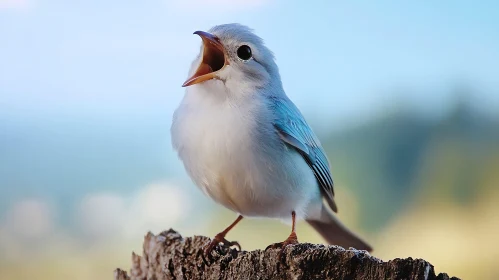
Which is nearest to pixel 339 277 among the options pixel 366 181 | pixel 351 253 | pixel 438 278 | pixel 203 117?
pixel 351 253

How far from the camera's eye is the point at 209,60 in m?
2.53

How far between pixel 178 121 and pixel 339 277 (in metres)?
0.82

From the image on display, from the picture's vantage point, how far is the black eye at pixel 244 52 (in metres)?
2.51

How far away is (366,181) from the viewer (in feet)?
12.9

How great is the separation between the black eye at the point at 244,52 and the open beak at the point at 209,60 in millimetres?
58

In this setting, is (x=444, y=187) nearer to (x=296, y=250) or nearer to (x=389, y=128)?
(x=389, y=128)

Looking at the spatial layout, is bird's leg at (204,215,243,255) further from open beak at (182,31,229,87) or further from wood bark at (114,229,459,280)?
open beak at (182,31,229,87)

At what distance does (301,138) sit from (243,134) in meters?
0.30

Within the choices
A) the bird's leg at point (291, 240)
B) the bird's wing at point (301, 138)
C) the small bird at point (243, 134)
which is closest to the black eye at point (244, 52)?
the small bird at point (243, 134)

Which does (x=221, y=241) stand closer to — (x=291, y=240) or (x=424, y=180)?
(x=291, y=240)

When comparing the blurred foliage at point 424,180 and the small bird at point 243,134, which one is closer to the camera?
the small bird at point 243,134

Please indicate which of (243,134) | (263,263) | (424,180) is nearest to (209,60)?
(243,134)

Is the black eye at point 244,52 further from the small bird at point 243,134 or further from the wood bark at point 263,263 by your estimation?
the wood bark at point 263,263

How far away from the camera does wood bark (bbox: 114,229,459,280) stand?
1.93m
